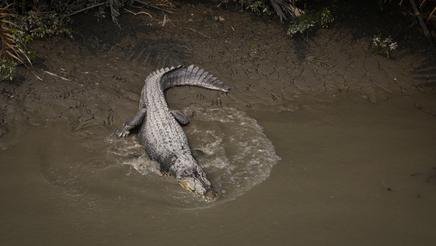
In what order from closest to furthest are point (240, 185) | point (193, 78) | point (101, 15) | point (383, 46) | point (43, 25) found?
point (240, 185)
point (193, 78)
point (43, 25)
point (101, 15)
point (383, 46)

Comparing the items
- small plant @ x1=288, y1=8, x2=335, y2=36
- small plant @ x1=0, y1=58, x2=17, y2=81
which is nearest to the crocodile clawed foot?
small plant @ x1=0, y1=58, x2=17, y2=81

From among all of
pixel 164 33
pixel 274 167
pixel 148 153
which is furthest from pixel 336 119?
pixel 164 33

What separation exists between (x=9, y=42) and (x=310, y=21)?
14.7 ft

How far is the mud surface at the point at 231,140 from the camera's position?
4320 millimetres

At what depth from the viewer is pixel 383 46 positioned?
24.8 feet

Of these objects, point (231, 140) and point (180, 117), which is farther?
point (180, 117)

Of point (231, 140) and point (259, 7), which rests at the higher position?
point (259, 7)

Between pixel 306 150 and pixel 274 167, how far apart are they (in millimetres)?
589

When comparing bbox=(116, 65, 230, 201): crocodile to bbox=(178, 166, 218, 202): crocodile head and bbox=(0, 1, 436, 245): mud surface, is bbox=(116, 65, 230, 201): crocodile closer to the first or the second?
bbox=(178, 166, 218, 202): crocodile head

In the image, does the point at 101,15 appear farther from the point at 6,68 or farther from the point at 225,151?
the point at 225,151

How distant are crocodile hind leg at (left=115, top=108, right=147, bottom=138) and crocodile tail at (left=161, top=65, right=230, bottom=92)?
2.88 ft

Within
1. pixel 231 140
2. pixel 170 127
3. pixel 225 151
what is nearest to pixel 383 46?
pixel 231 140

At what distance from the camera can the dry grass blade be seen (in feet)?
19.9

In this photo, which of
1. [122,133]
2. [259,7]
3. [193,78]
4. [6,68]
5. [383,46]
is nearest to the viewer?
[122,133]
